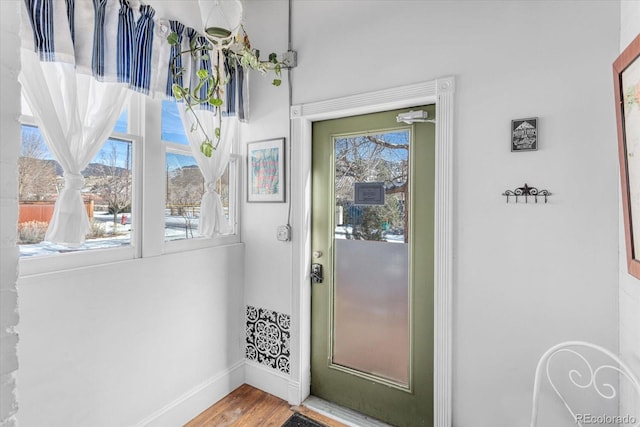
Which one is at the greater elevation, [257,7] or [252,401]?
[257,7]

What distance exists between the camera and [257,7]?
7.82ft

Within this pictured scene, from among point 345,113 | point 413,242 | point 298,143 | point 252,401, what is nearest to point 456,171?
point 413,242

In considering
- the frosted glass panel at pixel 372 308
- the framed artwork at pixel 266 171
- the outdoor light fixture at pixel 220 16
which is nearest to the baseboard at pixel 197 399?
the frosted glass panel at pixel 372 308

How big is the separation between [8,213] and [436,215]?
168cm

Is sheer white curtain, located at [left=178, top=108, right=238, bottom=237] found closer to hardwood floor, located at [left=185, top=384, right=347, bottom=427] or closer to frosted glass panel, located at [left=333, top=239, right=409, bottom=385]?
frosted glass panel, located at [left=333, top=239, right=409, bottom=385]

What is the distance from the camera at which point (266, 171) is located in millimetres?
2367

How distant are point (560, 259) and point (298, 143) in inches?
64.2

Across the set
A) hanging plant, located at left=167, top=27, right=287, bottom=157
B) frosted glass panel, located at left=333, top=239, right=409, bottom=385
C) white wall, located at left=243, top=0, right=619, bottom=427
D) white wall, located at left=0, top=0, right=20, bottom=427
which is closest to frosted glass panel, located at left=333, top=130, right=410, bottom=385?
frosted glass panel, located at left=333, top=239, right=409, bottom=385

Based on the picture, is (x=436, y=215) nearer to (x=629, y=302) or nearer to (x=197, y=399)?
(x=629, y=302)

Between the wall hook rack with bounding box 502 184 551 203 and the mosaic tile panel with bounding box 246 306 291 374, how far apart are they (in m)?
1.61

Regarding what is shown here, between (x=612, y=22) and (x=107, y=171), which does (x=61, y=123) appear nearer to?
(x=107, y=171)

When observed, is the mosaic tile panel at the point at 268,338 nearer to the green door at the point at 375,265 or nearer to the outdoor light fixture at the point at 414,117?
the green door at the point at 375,265

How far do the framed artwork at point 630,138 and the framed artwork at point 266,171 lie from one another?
178cm

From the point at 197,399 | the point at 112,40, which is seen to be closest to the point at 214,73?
the point at 112,40
